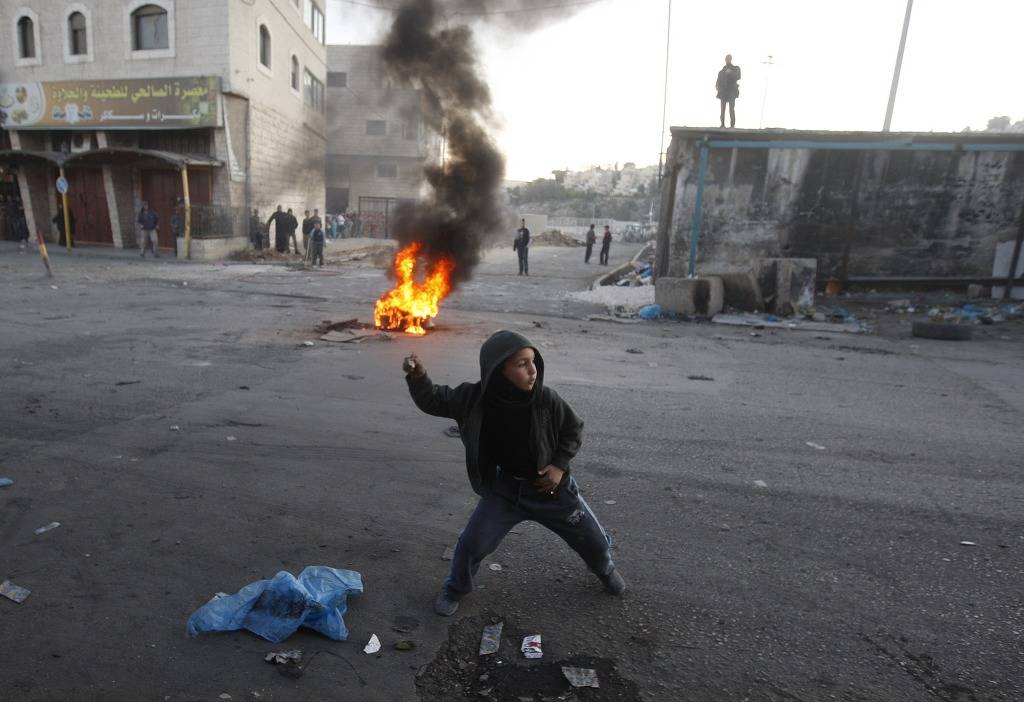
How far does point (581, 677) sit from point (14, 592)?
2.53 m

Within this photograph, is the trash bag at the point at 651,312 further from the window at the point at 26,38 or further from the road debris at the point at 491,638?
the window at the point at 26,38

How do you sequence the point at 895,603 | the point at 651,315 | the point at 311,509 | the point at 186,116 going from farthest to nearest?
1. the point at 186,116
2. the point at 651,315
3. the point at 311,509
4. the point at 895,603

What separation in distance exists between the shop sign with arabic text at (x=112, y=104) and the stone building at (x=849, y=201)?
15741 millimetres

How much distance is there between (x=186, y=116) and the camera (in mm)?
21328

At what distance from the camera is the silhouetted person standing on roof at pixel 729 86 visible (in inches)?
620

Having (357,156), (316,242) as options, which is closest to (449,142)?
(316,242)

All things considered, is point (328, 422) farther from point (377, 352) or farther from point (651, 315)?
point (651, 315)

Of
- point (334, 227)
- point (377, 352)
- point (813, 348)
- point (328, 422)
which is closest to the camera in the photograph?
point (328, 422)

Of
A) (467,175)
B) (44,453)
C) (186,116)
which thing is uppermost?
(186,116)

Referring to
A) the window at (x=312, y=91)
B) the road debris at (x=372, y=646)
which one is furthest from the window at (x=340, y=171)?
the road debris at (x=372, y=646)

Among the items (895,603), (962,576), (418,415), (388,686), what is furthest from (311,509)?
(962,576)

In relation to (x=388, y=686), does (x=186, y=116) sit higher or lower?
higher

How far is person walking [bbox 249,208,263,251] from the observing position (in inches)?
906

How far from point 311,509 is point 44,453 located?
2.18 meters
